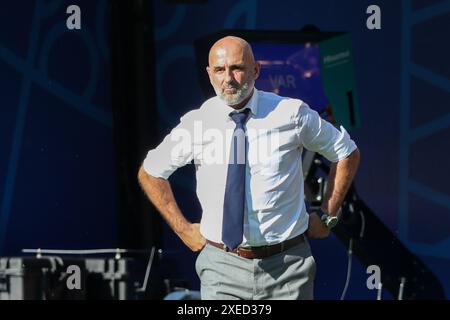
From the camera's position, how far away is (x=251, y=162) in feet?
17.8

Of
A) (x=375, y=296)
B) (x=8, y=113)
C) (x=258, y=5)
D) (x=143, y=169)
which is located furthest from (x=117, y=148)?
(x=143, y=169)

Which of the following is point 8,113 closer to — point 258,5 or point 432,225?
point 258,5


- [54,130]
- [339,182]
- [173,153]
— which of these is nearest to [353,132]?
[54,130]

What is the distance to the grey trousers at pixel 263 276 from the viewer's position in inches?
212

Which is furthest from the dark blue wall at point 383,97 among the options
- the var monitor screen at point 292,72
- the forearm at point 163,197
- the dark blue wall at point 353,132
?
the forearm at point 163,197

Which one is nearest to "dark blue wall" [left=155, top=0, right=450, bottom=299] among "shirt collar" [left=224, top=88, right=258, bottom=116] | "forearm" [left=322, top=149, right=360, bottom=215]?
"forearm" [left=322, top=149, right=360, bottom=215]

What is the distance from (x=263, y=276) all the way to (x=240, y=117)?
64 centimetres

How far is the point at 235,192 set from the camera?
5363 mm

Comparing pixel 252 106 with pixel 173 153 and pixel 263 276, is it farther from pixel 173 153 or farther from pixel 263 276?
pixel 263 276

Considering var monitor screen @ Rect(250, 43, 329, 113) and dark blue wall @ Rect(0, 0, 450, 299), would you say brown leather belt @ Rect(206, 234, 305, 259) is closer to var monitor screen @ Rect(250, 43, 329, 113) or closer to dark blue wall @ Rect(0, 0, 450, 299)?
var monitor screen @ Rect(250, 43, 329, 113)

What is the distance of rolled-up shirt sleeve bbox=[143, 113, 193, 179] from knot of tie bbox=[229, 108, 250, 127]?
0.19 metres

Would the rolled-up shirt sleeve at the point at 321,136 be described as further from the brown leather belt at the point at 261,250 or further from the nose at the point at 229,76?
the brown leather belt at the point at 261,250
